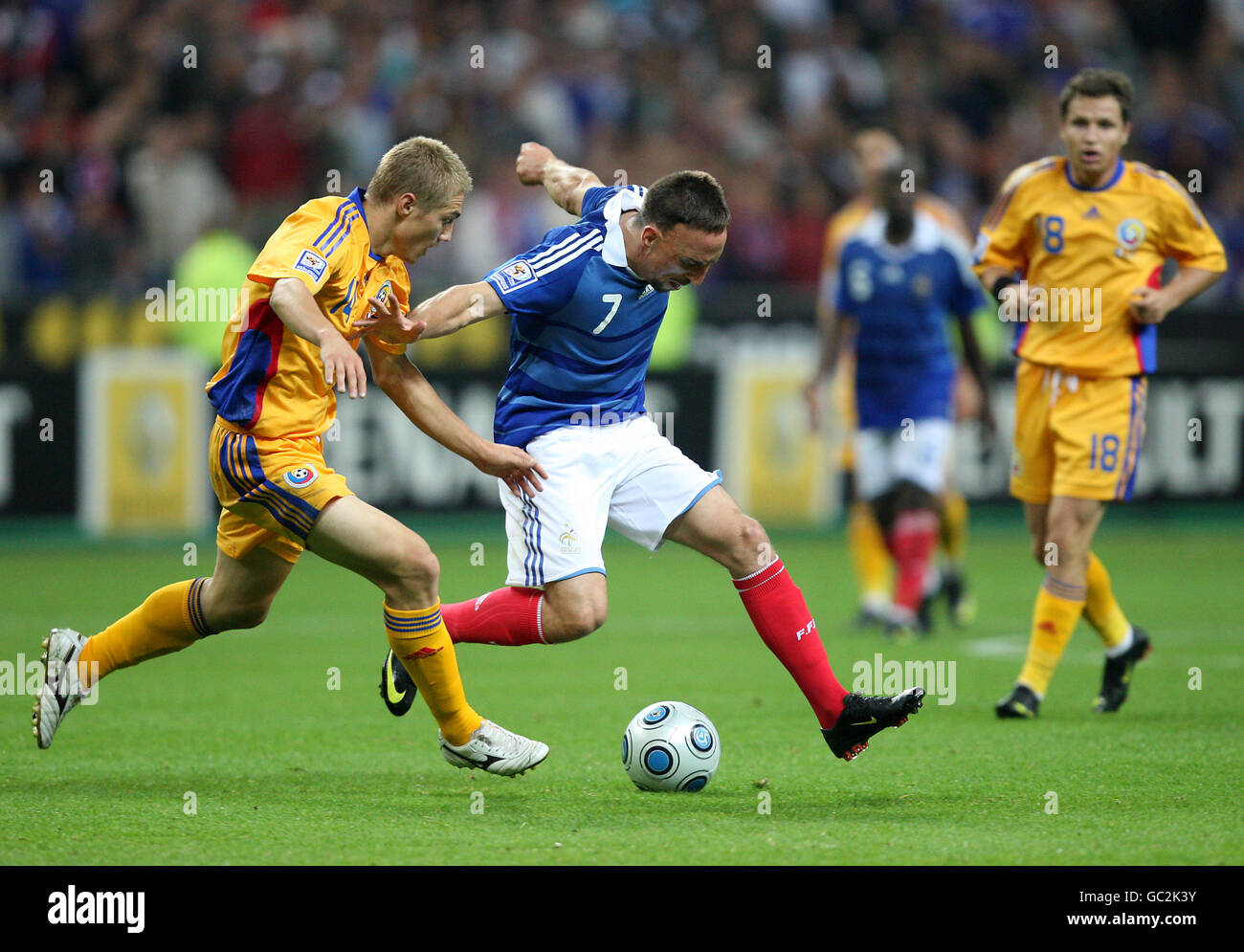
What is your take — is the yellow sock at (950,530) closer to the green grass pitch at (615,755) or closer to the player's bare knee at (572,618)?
the green grass pitch at (615,755)

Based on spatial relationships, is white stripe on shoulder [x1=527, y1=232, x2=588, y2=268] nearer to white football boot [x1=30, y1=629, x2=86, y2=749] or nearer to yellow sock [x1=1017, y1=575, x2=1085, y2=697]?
white football boot [x1=30, y1=629, x2=86, y2=749]

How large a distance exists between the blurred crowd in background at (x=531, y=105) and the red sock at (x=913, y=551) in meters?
5.16

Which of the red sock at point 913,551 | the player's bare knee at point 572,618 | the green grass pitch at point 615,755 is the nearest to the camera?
the green grass pitch at point 615,755

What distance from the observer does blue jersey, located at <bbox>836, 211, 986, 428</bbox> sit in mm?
9102

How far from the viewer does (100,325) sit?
12.8 metres

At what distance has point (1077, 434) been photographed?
21.7 feet

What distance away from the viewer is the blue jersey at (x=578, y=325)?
5344mm

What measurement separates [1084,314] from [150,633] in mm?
3782

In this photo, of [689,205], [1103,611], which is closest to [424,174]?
[689,205]

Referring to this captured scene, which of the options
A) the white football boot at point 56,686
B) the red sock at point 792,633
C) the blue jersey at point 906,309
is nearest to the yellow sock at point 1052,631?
the red sock at point 792,633

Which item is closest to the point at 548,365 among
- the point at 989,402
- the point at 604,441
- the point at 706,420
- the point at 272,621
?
the point at 604,441

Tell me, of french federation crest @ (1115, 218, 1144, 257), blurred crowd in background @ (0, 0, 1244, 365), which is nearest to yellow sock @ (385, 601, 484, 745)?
french federation crest @ (1115, 218, 1144, 257)

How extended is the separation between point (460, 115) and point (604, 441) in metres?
10.1

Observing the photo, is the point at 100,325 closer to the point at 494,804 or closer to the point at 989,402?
the point at 989,402
